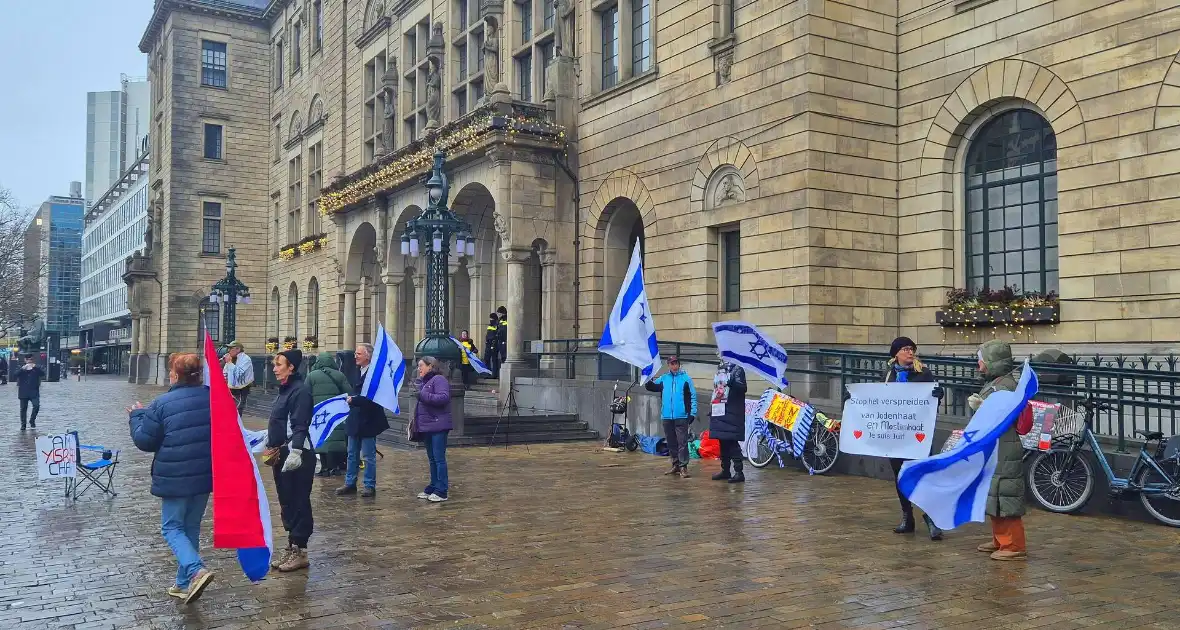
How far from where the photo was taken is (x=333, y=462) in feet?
46.4

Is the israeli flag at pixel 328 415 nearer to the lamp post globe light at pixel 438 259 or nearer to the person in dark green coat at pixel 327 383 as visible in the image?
the person in dark green coat at pixel 327 383

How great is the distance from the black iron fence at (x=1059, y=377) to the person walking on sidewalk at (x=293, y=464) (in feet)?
24.9

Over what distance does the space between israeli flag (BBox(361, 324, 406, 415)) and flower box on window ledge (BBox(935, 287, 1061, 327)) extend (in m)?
9.21

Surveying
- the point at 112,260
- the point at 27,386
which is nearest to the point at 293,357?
the point at 27,386

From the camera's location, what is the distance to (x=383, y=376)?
12.4 m

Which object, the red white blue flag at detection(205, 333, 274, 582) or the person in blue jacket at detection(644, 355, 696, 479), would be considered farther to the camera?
the person in blue jacket at detection(644, 355, 696, 479)

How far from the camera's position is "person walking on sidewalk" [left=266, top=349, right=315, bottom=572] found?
810cm

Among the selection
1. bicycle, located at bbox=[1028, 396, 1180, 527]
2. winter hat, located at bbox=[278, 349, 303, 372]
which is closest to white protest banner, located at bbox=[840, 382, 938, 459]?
bicycle, located at bbox=[1028, 396, 1180, 527]

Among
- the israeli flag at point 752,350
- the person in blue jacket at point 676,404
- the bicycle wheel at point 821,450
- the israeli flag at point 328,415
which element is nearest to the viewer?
the israeli flag at point 328,415

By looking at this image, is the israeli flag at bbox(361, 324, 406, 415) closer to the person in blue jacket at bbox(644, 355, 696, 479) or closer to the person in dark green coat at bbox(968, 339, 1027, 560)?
the person in blue jacket at bbox(644, 355, 696, 479)

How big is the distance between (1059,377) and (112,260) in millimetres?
96826

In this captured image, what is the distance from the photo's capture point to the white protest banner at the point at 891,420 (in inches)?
379

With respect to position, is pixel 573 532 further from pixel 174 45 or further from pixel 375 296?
pixel 174 45

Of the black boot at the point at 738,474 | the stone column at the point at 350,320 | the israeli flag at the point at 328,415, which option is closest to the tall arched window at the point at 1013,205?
the black boot at the point at 738,474
